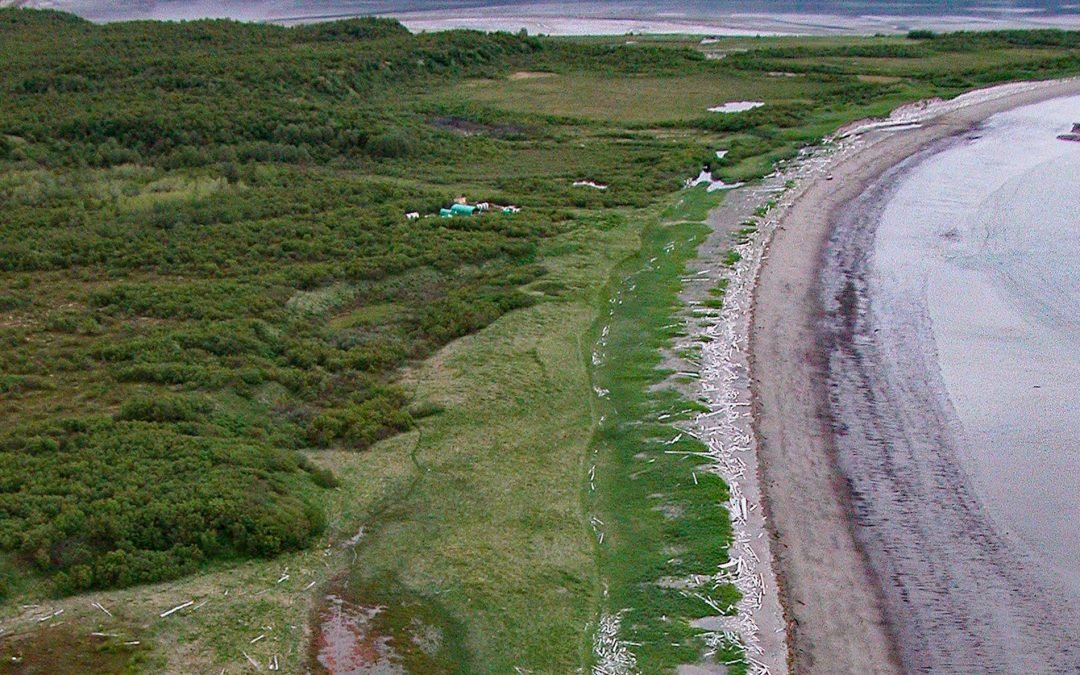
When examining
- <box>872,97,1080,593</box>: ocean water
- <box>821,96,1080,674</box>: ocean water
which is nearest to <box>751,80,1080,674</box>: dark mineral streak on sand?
<box>821,96,1080,674</box>: ocean water

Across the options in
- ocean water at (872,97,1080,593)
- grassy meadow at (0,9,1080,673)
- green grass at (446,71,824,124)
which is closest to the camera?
grassy meadow at (0,9,1080,673)

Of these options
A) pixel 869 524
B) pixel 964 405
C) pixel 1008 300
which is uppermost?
pixel 1008 300

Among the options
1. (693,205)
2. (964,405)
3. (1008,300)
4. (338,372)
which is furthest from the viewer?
(693,205)

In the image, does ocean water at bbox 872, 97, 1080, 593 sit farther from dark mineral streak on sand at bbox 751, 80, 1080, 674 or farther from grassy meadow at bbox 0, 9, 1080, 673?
grassy meadow at bbox 0, 9, 1080, 673

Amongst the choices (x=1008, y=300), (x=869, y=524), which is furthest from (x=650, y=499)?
(x=1008, y=300)

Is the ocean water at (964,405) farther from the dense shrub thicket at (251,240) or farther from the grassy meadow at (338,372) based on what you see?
the dense shrub thicket at (251,240)

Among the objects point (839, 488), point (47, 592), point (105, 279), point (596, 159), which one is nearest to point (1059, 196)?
point (596, 159)

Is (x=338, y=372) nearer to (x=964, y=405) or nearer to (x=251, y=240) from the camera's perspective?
(x=251, y=240)

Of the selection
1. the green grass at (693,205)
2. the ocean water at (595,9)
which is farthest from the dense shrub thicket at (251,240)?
the ocean water at (595,9)
